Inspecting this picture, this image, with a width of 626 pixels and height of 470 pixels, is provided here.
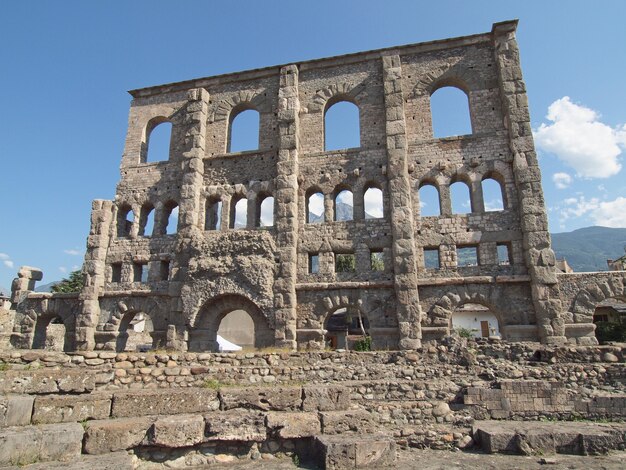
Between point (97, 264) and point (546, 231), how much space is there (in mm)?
18596

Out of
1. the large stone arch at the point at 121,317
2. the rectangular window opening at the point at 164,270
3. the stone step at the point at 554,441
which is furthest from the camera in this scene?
the rectangular window opening at the point at 164,270

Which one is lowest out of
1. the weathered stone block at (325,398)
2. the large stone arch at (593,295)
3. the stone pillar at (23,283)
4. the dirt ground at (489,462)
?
the dirt ground at (489,462)

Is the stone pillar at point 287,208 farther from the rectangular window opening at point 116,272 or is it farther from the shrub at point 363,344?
the shrub at point 363,344

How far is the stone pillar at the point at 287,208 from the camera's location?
15.8 m

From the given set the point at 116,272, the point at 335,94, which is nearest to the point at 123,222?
the point at 116,272

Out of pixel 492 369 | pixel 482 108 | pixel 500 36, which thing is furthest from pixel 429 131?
pixel 492 369

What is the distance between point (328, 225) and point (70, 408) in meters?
11.8

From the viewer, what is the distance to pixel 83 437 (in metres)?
5.84

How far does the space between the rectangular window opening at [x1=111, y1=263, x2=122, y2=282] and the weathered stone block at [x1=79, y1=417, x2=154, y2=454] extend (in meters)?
13.8

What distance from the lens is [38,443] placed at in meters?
5.45

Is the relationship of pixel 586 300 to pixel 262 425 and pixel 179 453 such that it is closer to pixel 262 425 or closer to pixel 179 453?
pixel 262 425

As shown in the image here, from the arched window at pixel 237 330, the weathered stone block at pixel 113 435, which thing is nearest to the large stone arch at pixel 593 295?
the weathered stone block at pixel 113 435

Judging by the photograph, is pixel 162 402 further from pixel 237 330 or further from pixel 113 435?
pixel 237 330

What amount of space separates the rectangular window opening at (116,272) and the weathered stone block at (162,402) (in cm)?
1318
